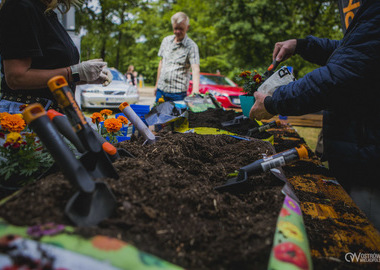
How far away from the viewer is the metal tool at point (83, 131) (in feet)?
2.66

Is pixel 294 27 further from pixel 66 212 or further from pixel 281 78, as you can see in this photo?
pixel 66 212

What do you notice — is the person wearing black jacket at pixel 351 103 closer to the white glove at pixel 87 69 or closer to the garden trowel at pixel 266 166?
the garden trowel at pixel 266 166

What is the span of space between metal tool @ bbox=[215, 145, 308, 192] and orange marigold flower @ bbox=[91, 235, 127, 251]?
0.56m

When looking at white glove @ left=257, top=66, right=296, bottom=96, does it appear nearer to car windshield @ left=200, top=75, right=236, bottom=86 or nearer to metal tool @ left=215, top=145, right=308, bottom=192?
metal tool @ left=215, top=145, right=308, bottom=192

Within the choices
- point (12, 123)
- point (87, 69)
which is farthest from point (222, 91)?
point (12, 123)

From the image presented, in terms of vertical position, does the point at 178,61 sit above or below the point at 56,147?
above

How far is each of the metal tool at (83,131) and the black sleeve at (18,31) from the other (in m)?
0.57

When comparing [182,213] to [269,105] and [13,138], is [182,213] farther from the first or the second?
[269,105]

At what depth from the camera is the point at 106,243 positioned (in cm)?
59

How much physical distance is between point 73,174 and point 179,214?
0.38m

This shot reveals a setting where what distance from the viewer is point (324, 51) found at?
2049mm

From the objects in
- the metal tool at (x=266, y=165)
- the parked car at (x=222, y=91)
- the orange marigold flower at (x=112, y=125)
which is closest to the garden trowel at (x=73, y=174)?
the metal tool at (x=266, y=165)

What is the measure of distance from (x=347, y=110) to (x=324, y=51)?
0.91m

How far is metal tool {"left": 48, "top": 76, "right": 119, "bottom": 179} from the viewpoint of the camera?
81cm
